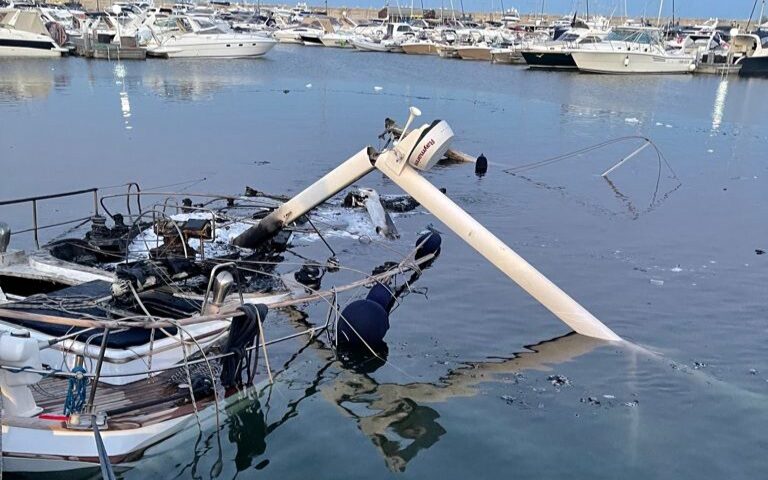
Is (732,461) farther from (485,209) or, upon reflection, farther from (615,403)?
(485,209)

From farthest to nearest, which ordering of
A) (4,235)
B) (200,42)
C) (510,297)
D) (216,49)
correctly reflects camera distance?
(216,49), (200,42), (510,297), (4,235)

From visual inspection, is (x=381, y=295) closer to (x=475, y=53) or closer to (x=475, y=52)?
(x=475, y=52)

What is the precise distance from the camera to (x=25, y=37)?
6303 cm

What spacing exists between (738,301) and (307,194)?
9.07m

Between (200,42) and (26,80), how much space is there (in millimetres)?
22212

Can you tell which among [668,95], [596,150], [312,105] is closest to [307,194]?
[596,150]

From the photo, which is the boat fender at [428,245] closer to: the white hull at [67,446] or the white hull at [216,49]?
the white hull at [67,446]

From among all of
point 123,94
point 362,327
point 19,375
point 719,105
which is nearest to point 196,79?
point 123,94

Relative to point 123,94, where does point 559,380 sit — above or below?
above

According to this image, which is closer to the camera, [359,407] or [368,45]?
[359,407]

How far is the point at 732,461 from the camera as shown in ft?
31.1

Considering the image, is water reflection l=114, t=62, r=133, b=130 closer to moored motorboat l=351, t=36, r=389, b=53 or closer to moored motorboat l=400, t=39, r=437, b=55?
A: moored motorboat l=351, t=36, r=389, b=53

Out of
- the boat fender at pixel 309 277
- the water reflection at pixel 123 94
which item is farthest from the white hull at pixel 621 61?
the boat fender at pixel 309 277

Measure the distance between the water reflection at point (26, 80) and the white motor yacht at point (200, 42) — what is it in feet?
38.1
